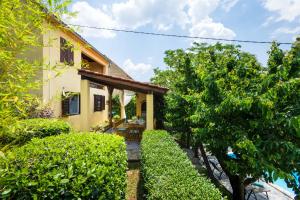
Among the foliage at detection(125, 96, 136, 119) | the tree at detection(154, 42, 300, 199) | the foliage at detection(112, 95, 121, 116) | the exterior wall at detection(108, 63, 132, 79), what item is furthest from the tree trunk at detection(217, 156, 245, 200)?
the foliage at detection(125, 96, 136, 119)

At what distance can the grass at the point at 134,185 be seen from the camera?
8.16m

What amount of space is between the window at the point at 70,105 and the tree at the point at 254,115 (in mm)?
9296

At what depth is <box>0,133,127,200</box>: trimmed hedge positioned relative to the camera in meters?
3.76

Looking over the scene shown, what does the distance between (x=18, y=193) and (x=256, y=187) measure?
37.7 ft

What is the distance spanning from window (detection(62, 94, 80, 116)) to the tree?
930 centimetres

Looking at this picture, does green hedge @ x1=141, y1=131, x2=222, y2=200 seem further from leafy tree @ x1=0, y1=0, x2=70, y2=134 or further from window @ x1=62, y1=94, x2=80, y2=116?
window @ x1=62, y1=94, x2=80, y2=116

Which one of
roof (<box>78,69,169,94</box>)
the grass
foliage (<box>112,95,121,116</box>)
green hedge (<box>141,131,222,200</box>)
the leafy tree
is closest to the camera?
the leafy tree

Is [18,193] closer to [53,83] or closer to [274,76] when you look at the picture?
[274,76]

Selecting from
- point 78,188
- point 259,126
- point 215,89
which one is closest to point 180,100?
point 215,89

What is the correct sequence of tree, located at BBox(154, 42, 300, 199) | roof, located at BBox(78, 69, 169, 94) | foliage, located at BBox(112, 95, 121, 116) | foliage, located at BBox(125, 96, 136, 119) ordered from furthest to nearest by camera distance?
foliage, located at BBox(125, 96, 136, 119) → foliage, located at BBox(112, 95, 121, 116) → roof, located at BBox(78, 69, 169, 94) → tree, located at BBox(154, 42, 300, 199)

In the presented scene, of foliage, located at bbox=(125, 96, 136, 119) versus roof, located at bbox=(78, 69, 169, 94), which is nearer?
roof, located at bbox=(78, 69, 169, 94)

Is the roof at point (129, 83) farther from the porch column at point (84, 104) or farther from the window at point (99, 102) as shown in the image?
the window at point (99, 102)

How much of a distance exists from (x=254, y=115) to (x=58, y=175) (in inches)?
247

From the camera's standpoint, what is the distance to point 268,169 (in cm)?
633
